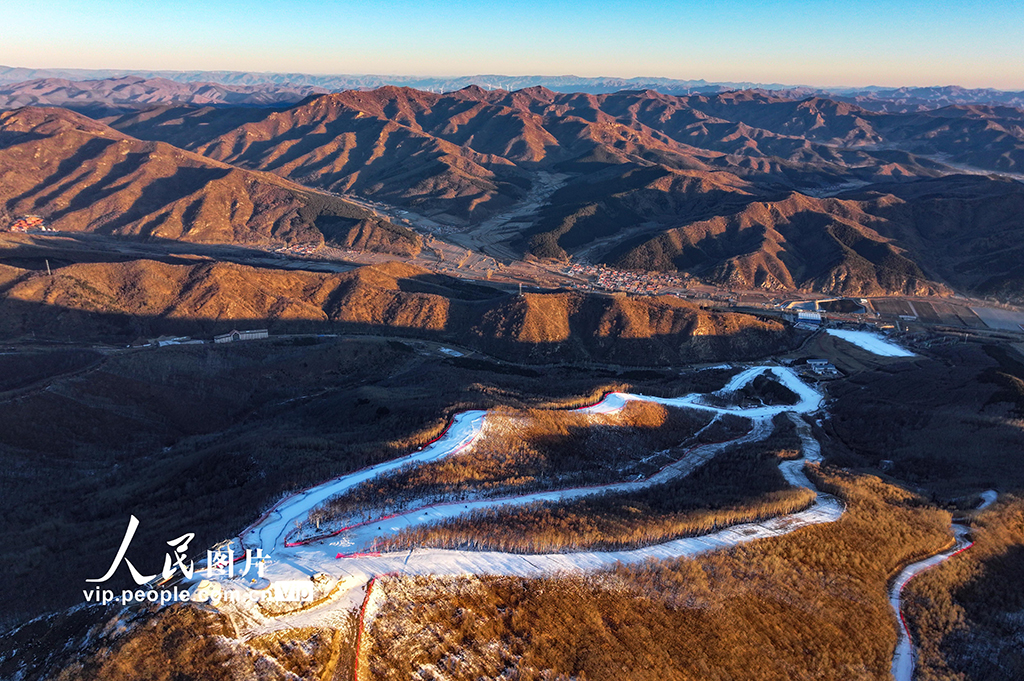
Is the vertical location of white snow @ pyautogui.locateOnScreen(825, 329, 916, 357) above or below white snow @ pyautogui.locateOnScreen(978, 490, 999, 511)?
below

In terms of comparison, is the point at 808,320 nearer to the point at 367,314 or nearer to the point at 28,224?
the point at 367,314

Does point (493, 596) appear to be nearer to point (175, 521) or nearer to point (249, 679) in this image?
point (249, 679)

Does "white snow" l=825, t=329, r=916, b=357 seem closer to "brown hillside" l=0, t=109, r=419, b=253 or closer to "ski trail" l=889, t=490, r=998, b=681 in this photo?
"ski trail" l=889, t=490, r=998, b=681

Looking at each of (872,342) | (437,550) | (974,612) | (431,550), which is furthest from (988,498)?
(872,342)

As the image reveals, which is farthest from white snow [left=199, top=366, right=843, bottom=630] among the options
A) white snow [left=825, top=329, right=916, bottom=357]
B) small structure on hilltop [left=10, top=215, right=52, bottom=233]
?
small structure on hilltop [left=10, top=215, right=52, bottom=233]

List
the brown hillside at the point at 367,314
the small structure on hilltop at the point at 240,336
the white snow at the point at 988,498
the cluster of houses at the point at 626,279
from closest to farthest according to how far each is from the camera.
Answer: the white snow at the point at 988,498 → the small structure on hilltop at the point at 240,336 → the brown hillside at the point at 367,314 → the cluster of houses at the point at 626,279

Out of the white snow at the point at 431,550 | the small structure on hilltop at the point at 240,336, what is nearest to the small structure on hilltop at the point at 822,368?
the white snow at the point at 431,550

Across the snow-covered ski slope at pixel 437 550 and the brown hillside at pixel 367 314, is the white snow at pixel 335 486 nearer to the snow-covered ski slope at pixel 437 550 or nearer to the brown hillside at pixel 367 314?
the snow-covered ski slope at pixel 437 550
